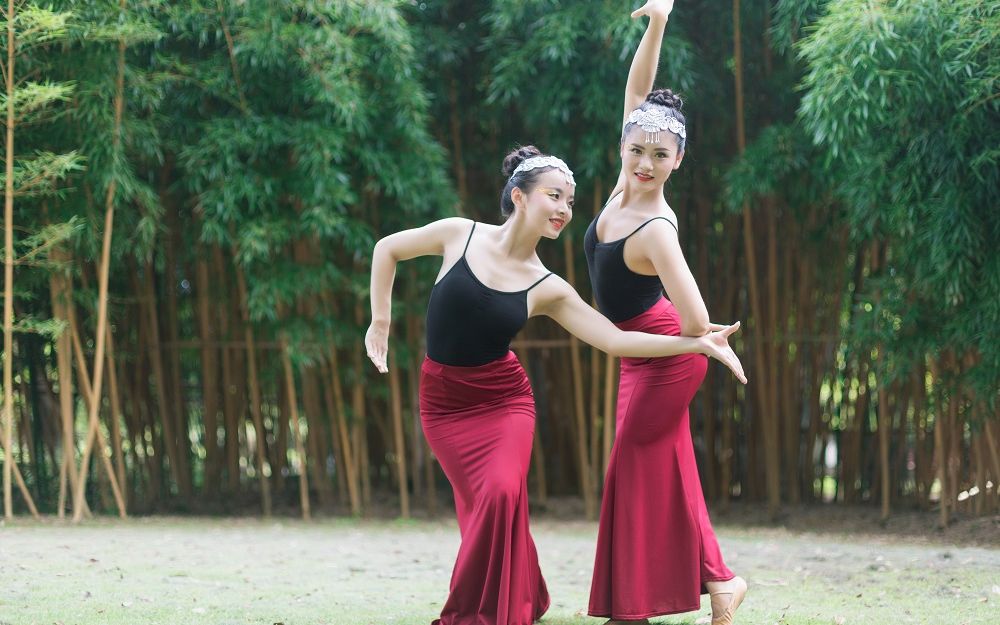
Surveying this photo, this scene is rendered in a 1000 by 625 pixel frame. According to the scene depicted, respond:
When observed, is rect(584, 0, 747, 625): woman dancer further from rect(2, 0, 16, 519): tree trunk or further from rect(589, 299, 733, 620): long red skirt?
rect(2, 0, 16, 519): tree trunk

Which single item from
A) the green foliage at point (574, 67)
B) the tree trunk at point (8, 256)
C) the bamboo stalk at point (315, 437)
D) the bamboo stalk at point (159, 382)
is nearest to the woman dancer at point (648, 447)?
the green foliage at point (574, 67)

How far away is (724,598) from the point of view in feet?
10.2

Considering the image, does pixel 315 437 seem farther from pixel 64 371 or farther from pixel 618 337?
pixel 618 337

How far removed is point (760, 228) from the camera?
281 inches

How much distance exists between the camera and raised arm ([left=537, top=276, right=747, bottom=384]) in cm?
287

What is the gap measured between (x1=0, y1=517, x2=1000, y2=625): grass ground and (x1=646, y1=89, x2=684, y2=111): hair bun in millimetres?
1597

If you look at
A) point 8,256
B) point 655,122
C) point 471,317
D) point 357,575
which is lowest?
point 357,575

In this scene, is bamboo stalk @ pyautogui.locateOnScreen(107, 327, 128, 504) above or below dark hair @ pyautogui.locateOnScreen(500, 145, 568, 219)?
below

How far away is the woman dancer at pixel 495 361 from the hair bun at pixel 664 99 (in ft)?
1.05

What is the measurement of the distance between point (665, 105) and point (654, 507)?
45.8 inches

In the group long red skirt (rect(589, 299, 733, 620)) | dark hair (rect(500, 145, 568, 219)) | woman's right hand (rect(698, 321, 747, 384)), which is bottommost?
long red skirt (rect(589, 299, 733, 620))

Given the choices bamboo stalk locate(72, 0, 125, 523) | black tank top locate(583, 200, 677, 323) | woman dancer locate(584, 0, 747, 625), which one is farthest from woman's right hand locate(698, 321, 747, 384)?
bamboo stalk locate(72, 0, 125, 523)

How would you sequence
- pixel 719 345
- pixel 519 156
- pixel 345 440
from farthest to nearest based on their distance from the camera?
pixel 345 440 < pixel 519 156 < pixel 719 345

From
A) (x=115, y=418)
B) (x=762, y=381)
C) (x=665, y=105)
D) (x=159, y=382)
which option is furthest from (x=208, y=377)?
(x=665, y=105)
